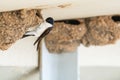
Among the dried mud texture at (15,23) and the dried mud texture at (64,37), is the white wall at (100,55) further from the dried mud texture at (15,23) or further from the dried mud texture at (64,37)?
the dried mud texture at (15,23)

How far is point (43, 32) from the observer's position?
7.51ft

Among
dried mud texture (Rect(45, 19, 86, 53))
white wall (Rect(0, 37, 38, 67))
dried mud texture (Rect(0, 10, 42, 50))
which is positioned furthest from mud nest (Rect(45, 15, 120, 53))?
dried mud texture (Rect(0, 10, 42, 50))

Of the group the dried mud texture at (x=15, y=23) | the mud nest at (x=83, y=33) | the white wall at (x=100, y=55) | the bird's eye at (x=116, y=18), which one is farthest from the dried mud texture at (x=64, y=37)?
the dried mud texture at (x=15, y=23)

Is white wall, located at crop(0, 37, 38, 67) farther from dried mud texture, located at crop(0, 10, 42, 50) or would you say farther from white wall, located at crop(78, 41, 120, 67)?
dried mud texture, located at crop(0, 10, 42, 50)

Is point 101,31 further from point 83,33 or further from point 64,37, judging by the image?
point 64,37

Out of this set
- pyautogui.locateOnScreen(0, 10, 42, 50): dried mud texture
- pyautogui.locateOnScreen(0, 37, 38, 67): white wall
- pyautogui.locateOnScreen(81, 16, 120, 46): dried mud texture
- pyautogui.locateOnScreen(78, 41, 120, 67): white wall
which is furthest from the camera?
pyautogui.locateOnScreen(78, 41, 120, 67): white wall

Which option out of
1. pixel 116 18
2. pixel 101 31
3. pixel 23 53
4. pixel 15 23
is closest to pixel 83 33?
pixel 101 31

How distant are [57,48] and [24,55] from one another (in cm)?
28

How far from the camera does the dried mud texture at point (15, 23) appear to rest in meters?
2.05

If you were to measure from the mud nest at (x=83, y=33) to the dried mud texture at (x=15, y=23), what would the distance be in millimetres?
734

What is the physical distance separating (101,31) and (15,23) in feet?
3.26

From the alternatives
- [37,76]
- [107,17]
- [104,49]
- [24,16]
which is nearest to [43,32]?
[24,16]

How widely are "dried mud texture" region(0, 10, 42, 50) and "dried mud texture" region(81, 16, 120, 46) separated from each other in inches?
30.2

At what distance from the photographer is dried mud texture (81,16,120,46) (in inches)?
109
